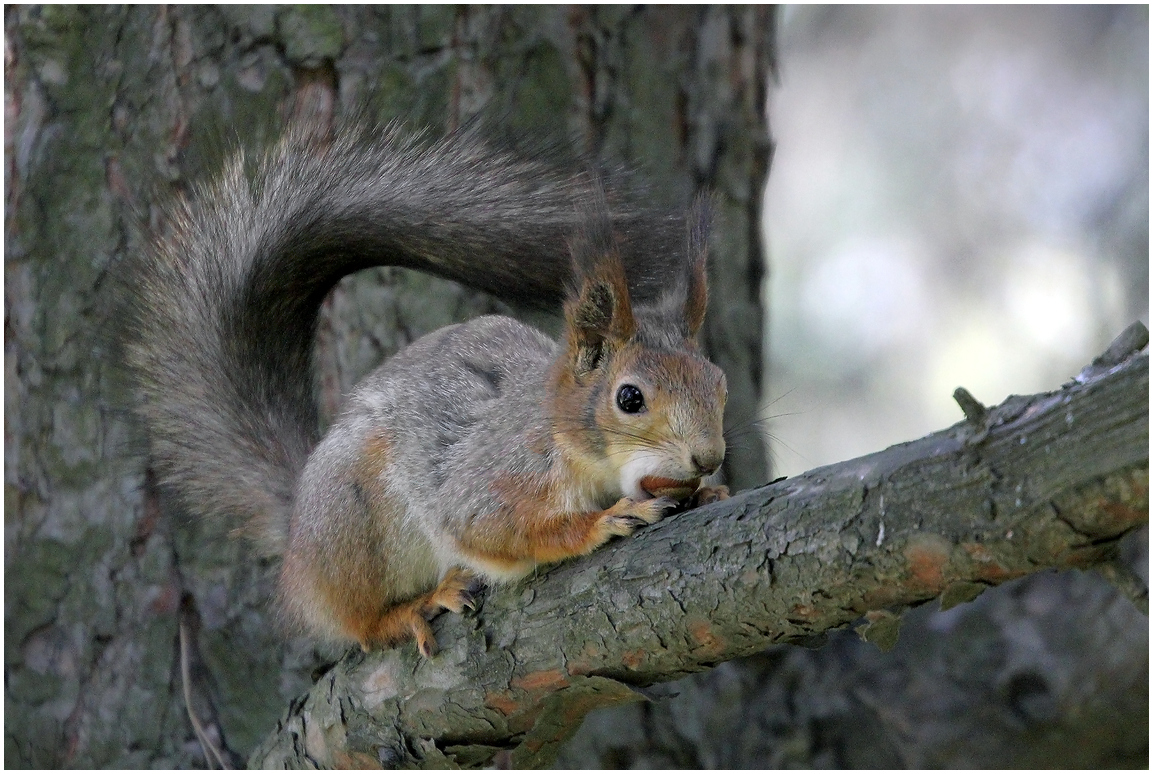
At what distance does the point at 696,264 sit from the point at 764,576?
1.66 ft

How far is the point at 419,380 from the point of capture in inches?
63.8

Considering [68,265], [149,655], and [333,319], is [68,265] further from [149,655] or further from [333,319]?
[149,655]

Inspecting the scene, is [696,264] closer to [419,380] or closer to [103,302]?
[419,380]

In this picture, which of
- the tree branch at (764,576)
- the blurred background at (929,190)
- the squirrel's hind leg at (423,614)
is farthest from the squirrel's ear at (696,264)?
the blurred background at (929,190)

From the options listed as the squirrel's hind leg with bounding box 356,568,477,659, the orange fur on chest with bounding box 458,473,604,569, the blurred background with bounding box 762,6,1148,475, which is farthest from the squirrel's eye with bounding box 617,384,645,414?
the blurred background with bounding box 762,6,1148,475

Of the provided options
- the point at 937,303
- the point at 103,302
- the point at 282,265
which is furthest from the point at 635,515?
the point at 937,303

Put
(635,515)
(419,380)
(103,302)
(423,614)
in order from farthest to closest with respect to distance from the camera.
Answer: (103,302) < (419,380) < (423,614) < (635,515)

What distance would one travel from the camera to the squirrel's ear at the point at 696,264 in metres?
1.43

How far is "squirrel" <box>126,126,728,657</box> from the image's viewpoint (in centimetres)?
137

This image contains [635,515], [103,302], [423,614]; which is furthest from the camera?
[103,302]

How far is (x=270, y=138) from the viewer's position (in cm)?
191

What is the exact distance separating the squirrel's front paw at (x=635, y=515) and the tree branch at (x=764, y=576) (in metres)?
0.02

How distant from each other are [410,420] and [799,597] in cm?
70

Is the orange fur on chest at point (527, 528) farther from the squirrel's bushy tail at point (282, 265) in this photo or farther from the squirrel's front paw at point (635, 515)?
the squirrel's bushy tail at point (282, 265)
